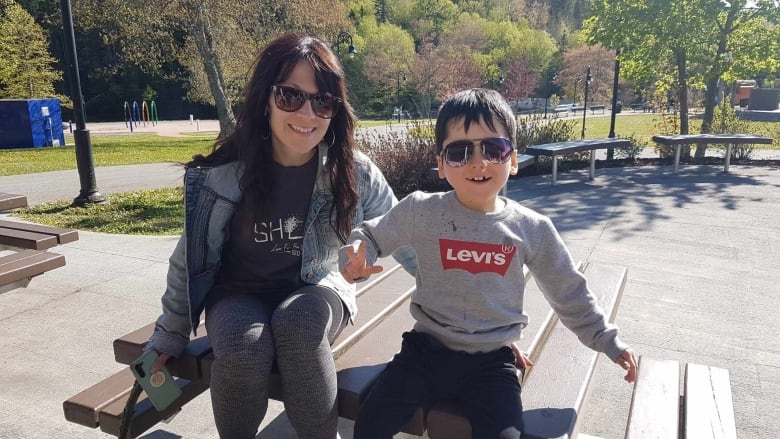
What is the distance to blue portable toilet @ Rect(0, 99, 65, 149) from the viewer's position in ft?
58.6

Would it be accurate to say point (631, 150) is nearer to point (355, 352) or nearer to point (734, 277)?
point (734, 277)

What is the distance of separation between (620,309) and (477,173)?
284cm

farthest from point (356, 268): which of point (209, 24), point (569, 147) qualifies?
point (209, 24)

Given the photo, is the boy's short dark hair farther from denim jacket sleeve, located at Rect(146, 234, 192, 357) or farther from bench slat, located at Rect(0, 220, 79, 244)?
bench slat, located at Rect(0, 220, 79, 244)

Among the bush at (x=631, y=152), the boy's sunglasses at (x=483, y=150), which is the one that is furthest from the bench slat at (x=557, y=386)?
the bush at (x=631, y=152)

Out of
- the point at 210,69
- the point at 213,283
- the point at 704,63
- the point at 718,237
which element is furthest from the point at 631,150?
the point at 213,283

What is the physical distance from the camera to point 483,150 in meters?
1.89

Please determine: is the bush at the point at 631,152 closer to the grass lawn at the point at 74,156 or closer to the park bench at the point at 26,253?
the grass lawn at the point at 74,156

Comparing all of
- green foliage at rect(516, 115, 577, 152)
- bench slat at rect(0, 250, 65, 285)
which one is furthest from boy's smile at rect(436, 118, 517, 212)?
green foliage at rect(516, 115, 577, 152)

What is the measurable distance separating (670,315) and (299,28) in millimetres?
11675

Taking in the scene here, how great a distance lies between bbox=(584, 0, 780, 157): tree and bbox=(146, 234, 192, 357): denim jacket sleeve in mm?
11334

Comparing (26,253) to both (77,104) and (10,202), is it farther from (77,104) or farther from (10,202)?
(77,104)

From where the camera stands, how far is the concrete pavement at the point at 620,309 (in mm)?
A: 2914

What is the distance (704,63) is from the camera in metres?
12.1
